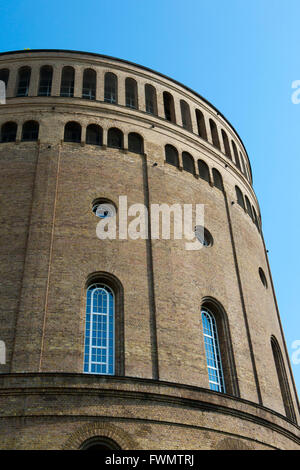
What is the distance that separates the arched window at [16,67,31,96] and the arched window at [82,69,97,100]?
97.9 inches

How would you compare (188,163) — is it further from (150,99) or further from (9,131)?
(9,131)

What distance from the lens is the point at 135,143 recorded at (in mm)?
23297

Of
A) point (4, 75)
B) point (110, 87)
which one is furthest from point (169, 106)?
point (4, 75)

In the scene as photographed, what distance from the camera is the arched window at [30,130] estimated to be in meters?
22.4

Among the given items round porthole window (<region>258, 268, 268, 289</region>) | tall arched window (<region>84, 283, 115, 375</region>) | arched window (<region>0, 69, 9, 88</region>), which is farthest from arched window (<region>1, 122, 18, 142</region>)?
round porthole window (<region>258, 268, 268, 289</region>)

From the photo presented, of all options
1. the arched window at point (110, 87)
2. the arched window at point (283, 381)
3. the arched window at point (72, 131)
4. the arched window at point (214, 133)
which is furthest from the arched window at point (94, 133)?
the arched window at point (283, 381)

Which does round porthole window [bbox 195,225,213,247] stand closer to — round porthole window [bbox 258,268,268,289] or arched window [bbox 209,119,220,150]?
round porthole window [bbox 258,268,268,289]

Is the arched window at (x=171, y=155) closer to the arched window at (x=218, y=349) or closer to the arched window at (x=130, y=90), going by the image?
the arched window at (x=130, y=90)

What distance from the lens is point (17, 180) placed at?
2072 centimetres

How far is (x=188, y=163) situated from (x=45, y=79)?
24.5ft

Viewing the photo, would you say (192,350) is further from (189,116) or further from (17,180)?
(189,116)

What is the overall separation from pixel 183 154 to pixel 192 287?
6.89 m

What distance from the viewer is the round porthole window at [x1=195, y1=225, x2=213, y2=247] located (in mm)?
22141

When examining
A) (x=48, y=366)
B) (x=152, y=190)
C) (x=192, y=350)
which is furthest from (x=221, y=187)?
(x=48, y=366)
